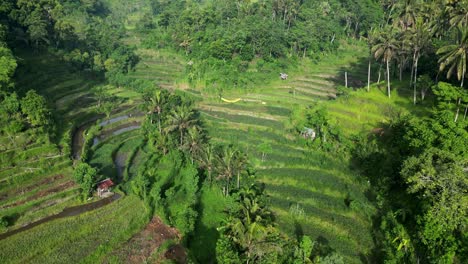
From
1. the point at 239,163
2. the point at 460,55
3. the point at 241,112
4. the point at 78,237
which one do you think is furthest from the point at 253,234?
the point at 460,55

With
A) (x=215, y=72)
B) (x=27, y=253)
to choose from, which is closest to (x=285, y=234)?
(x=27, y=253)

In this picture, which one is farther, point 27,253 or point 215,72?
point 215,72


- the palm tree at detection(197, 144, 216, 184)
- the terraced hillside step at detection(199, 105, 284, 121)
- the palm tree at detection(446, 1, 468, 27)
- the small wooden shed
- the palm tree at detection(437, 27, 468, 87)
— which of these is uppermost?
the palm tree at detection(446, 1, 468, 27)

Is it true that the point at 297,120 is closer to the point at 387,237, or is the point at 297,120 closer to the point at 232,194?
the point at 232,194

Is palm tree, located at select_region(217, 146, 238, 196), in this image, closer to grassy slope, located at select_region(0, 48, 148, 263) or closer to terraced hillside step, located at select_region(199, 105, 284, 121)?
grassy slope, located at select_region(0, 48, 148, 263)

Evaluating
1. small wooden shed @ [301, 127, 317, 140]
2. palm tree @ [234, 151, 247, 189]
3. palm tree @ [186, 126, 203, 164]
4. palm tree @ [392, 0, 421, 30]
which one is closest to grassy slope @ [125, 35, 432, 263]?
small wooden shed @ [301, 127, 317, 140]

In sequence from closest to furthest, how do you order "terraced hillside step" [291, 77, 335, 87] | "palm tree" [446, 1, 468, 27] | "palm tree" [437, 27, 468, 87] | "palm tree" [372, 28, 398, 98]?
"palm tree" [437, 27, 468, 87] < "palm tree" [372, 28, 398, 98] < "palm tree" [446, 1, 468, 27] < "terraced hillside step" [291, 77, 335, 87]

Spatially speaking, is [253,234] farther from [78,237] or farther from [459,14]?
[459,14]
